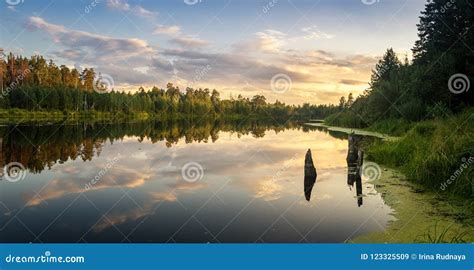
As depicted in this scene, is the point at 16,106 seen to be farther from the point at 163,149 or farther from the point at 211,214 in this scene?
the point at 211,214

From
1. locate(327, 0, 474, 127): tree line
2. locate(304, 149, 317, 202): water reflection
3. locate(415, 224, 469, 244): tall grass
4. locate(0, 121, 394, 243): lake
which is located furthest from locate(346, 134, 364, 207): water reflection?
locate(327, 0, 474, 127): tree line

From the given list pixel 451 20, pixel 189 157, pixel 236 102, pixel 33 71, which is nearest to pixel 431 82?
pixel 451 20

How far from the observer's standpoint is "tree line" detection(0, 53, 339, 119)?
58969 mm

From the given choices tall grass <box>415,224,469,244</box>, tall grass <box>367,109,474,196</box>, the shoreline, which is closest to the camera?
tall grass <box>415,224,469,244</box>

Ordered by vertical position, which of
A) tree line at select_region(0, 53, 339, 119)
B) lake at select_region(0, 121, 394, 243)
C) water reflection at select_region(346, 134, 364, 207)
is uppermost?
tree line at select_region(0, 53, 339, 119)

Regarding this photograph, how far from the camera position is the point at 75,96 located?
64.6 metres

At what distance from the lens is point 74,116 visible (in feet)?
215

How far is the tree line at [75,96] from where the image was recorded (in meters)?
59.0

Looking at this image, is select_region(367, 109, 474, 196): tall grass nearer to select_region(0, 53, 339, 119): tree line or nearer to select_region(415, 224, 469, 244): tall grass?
select_region(415, 224, 469, 244): tall grass

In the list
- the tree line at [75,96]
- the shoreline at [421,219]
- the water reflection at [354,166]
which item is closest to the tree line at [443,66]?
the water reflection at [354,166]

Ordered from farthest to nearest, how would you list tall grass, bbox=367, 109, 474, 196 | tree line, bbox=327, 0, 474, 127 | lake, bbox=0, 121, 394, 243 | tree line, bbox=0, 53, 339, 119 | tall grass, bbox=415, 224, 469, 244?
tree line, bbox=0, 53, 339, 119 → tree line, bbox=327, 0, 474, 127 → tall grass, bbox=367, 109, 474, 196 → lake, bbox=0, 121, 394, 243 → tall grass, bbox=415, 224, 469, 244

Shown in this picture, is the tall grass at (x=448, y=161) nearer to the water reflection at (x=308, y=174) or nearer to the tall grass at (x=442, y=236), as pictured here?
the tall grass at (x=442, y=236)

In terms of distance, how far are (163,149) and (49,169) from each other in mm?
9688

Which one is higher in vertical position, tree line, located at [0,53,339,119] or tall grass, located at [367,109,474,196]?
tree line, located at [0,53,339,119]
